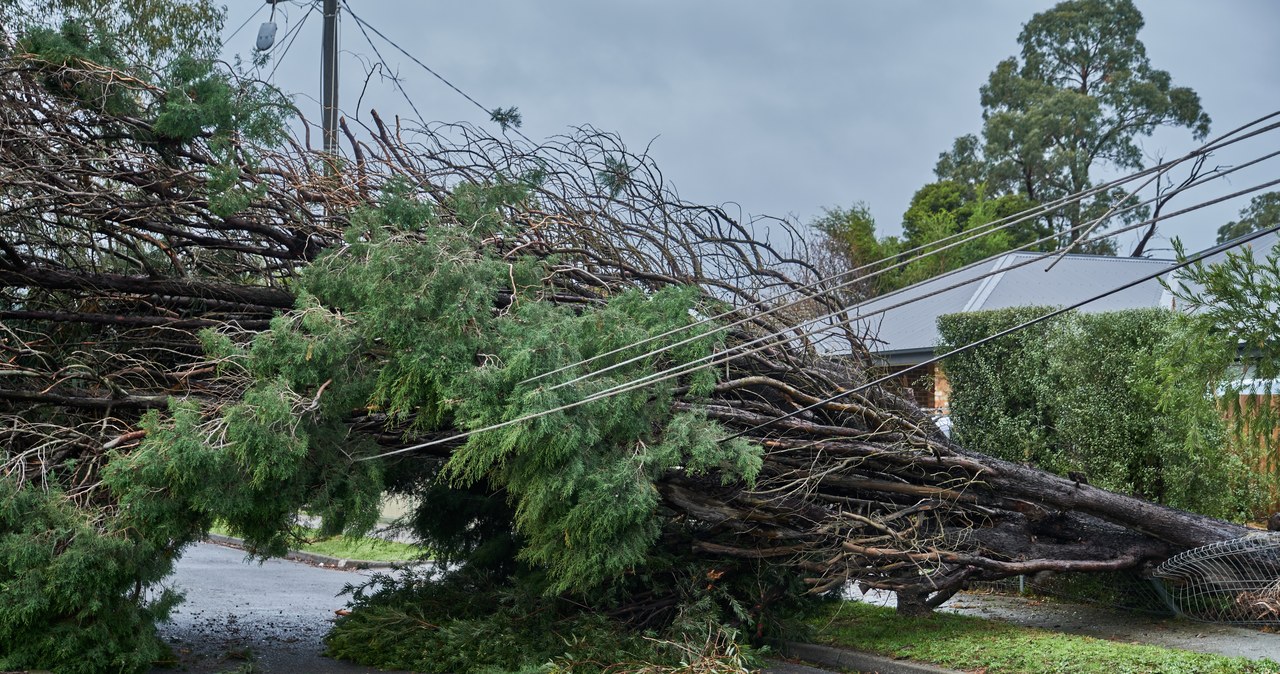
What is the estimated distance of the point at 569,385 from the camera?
6172mm

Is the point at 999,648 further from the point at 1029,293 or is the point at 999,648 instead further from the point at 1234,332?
the point at 1029,293

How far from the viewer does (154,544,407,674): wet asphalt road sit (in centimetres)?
776

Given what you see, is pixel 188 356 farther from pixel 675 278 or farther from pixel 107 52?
pixel 675 278

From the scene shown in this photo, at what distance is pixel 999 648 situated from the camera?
24.8 feet

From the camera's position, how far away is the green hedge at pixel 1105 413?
9.71 metres

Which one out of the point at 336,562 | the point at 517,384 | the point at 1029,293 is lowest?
the point at 336,562

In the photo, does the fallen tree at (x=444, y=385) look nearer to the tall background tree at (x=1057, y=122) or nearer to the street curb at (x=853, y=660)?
the street curb at (x=853, y=660)

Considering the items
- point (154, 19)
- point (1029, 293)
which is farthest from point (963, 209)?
point (154, 19)

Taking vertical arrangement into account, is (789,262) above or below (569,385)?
above

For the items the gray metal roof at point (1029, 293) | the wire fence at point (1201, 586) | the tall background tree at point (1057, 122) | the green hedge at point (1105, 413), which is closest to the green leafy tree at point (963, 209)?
the tall background tree at point (1057, 122)

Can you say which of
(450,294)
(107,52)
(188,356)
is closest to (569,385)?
(450,294)

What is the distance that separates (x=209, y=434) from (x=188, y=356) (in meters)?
1.85

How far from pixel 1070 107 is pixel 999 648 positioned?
32.2 meters

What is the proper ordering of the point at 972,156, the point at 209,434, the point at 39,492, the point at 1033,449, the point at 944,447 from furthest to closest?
the point at 972,156
the point at 1033,449
the point at 944,447
the point at 39,492
the point at 209,434
